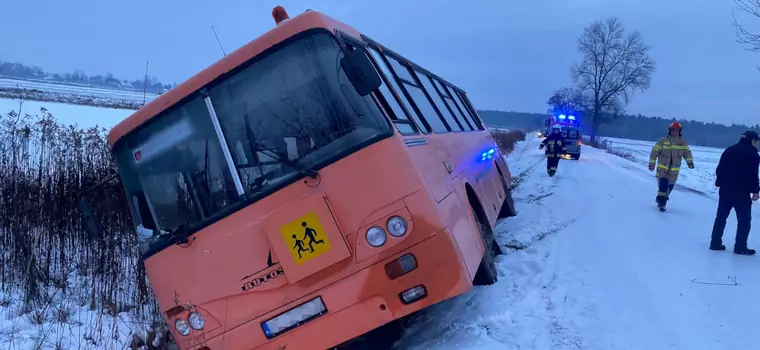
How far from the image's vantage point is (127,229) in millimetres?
6906

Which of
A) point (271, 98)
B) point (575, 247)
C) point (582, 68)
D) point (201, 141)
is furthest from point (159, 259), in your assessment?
point (582, 68)

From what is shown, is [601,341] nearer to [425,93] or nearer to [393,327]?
[393,327]

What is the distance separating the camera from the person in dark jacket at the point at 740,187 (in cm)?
752

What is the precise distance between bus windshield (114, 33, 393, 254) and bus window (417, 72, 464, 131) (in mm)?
2858

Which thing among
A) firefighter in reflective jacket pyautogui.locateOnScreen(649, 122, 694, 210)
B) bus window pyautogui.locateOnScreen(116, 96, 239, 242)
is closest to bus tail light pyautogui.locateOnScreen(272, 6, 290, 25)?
bus window pyautogui.locateOnScreen(116, 96, 239, 242)

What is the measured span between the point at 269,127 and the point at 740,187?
→ 6.66 metres

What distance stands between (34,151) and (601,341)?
6.56 m

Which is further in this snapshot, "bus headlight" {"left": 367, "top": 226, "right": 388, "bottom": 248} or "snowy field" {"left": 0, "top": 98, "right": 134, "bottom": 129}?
A: "snowy field" {"left": 0, "top": 98, "right": 134, "bottom": 129}

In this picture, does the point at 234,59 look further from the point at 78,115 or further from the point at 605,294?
the point at 78,115

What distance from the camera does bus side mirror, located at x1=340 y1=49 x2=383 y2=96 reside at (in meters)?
3.78

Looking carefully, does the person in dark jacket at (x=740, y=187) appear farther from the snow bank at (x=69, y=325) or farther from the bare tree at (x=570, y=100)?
the bare tree at (x=570, y=100)

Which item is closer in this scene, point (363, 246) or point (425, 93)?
point (363, 246)

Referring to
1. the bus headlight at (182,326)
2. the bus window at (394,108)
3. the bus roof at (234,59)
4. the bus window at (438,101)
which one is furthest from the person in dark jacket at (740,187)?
the bus headlight at (182,326)

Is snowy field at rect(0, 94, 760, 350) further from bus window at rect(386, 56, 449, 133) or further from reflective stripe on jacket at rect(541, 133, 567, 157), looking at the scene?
reflective stripe on jacket at rect(541, 133, 567, 157)
